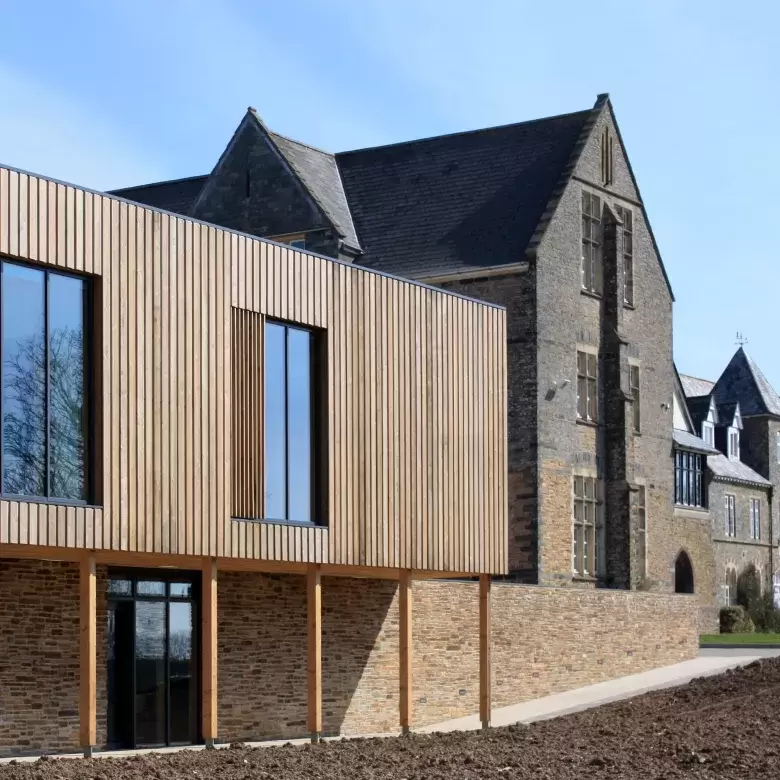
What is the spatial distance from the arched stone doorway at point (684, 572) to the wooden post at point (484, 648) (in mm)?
28570

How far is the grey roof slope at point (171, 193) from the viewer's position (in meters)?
45.1

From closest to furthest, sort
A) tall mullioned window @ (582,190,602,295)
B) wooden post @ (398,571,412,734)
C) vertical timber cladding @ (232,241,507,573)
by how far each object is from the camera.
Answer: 1. vertical timber cladding @ (232,241,507,573)
2. wooden post @ (398,571,412,734)
3. tall mullioned window @ (582,190,602,295)

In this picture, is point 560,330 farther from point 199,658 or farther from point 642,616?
point 199,658

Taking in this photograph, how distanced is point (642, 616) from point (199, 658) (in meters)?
13.2

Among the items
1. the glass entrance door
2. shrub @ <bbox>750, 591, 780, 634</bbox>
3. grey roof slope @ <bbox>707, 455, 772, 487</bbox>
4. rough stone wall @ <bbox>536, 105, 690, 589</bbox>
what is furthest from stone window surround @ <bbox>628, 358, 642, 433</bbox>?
grey roof slope @ <bbox>707, 455, 772, 487</bbox>

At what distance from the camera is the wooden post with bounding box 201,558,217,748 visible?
22141mm

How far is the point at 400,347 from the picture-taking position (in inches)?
1041

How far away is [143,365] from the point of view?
21750 mm

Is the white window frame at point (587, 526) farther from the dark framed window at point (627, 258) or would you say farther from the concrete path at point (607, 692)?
the dark framed window at point (627, 258)

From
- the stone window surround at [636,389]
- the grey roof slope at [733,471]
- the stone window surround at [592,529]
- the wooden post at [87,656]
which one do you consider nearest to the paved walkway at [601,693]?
the wooden post at [87,656]

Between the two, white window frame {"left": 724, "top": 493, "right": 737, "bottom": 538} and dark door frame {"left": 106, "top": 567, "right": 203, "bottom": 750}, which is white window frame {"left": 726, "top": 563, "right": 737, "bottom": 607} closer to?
white window frame {"left": 724, "top": 493, "right": 737, "bottom": 538}

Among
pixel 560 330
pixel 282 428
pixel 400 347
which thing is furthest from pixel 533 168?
pixel 282 428

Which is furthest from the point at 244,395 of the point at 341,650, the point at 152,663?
the point at 341,650

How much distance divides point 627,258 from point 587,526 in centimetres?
706
